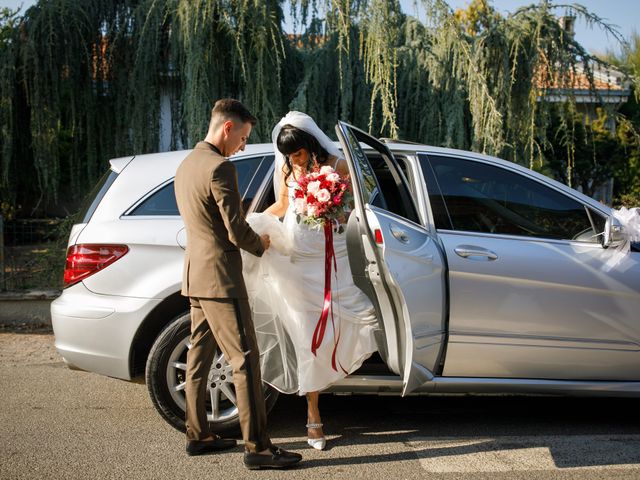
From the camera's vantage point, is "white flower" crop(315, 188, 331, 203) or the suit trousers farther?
"white flower" crop(315, 188, 331, 203)

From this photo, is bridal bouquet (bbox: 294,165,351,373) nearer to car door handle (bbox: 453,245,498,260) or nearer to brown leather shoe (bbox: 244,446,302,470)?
brown leather shoe (bbox: 244,446,302,470)

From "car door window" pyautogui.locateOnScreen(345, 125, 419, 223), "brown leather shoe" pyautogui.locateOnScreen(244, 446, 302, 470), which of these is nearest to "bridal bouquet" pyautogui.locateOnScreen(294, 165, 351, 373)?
"car door window" pyautogui.locateOnScreen(345, 125, 419, 223)

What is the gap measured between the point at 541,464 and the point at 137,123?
609 cm

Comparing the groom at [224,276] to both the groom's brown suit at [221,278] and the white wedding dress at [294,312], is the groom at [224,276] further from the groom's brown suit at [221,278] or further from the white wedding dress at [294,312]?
the white wedding dress at [294,312]

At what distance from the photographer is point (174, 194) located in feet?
14.2

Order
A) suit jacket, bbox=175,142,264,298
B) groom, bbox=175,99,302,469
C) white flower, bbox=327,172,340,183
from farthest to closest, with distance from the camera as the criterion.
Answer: white flower, bbox=327,172,340,183 → groom, bbox=175,99,302,469 → suit jacket, bbox=175,142,264,298

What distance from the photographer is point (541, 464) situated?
3859 mm

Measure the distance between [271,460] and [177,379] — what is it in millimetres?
815

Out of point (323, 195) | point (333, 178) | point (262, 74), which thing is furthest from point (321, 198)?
point (262, 74)

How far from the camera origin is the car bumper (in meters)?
4.11

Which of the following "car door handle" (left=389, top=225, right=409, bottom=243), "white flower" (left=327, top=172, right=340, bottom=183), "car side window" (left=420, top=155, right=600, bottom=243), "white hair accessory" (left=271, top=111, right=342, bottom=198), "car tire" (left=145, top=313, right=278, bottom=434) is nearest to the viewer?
"car door handle" (left=389, top=225, right=409, bottom=243)

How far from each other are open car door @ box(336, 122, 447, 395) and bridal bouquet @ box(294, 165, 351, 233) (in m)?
0.16

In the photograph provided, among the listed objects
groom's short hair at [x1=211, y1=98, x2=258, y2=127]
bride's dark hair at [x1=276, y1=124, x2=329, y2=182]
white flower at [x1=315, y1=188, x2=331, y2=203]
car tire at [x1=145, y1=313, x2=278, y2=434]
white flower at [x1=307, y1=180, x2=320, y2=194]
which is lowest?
car tire at [x1=145, y1=313, x2=278, y2=434]

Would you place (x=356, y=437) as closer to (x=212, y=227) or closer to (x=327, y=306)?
(x=327, y=306)
